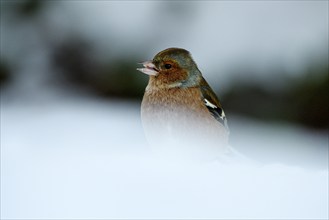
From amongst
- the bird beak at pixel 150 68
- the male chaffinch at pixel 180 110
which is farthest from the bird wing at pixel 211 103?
the bird beak at pixel 150 68

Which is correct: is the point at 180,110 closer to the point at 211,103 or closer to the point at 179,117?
the point at 179,117

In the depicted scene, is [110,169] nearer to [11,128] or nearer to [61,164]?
[61,164]

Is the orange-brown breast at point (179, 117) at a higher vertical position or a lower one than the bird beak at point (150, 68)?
lower

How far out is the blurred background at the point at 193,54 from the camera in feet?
18.7

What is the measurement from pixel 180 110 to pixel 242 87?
116 inches

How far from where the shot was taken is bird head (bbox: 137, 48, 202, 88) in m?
3.34

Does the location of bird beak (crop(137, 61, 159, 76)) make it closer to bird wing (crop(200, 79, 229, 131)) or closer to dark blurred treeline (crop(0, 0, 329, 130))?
bird wing (crop(200, 79, 229, 131))

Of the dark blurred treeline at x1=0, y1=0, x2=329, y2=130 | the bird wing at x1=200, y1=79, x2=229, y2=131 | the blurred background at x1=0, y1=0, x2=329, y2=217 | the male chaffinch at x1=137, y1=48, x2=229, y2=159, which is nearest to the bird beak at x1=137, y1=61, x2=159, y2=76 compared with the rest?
the male chaffinch at x1=137, y1=48, x2=229, y2=159

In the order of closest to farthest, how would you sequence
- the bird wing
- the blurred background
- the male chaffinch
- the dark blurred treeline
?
the male chaffinch
the bird wing
the blurred background
the dark blurred treeline

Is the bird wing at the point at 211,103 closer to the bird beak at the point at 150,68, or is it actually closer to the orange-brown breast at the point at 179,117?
the orange-brown breast at the point at 179,117

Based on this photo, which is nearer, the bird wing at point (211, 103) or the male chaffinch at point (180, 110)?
the male chaffinch at point (180, 110)

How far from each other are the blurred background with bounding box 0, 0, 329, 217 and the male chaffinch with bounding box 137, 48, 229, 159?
1752 mm

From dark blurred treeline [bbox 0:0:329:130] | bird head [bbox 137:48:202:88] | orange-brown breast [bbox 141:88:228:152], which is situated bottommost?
dark blurred treeline [bbox 0:0:329:130]

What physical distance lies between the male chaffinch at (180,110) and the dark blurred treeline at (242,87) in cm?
236
